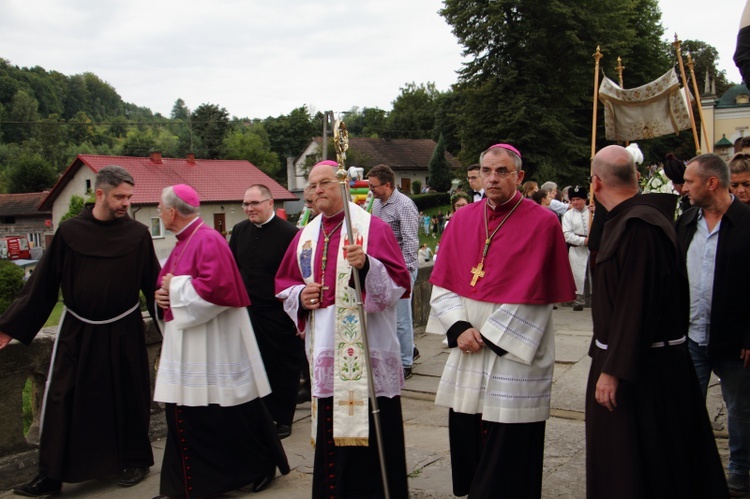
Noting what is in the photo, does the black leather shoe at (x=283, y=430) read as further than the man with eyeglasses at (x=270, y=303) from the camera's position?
No

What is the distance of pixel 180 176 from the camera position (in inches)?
1998

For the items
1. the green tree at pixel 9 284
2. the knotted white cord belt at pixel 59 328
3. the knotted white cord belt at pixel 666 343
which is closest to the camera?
the knotted white cord belt at pixel 666 343

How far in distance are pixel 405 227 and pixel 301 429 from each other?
2270 mm

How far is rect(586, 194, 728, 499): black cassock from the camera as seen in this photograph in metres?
3.46

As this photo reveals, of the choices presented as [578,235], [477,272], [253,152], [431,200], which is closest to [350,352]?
[477,272]

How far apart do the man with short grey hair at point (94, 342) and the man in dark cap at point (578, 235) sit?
6931 millimetres

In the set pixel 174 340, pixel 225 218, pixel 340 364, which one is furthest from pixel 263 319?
pixel 225 218

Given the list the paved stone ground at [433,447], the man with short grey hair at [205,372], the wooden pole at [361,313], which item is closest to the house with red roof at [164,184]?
the paved stone ground at [433,447]

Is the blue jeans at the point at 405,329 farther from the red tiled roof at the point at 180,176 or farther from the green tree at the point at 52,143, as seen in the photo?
the green tree at the point at 52,143

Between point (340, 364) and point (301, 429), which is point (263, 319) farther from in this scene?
point (340, 364)

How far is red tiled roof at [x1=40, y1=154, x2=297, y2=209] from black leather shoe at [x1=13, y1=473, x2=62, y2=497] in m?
A: 42.1

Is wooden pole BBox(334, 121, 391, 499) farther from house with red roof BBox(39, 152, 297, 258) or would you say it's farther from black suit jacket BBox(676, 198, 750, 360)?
house with red roof BBox(39, 152, 297, 258)

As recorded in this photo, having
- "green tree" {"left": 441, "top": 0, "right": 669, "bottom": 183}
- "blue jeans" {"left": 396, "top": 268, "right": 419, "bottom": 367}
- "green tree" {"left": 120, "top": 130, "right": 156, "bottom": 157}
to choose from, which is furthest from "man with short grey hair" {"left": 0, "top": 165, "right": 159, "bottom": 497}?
"green tree" {"left": 120, "top": 130, "right": 156, "bottom": 157}

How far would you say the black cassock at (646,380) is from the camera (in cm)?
346
